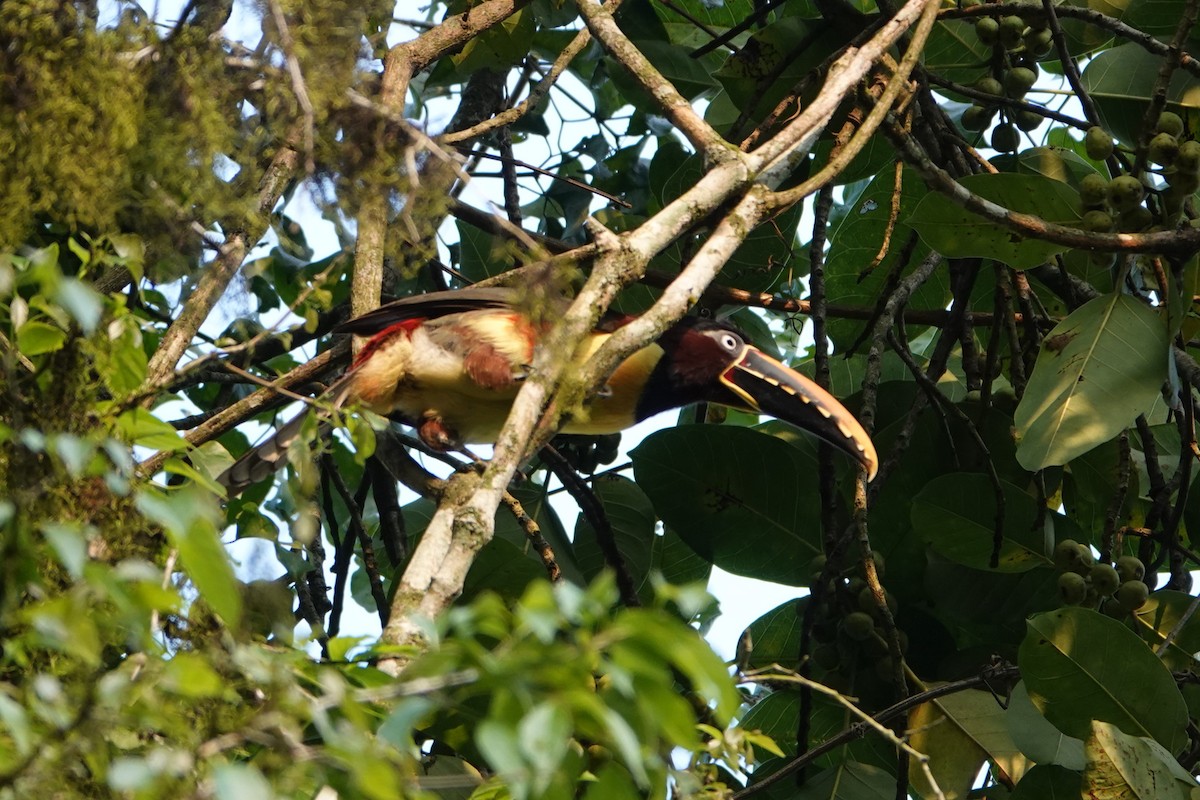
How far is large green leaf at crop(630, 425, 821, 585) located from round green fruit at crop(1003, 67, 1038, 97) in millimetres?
989

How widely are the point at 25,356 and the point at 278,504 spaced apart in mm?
2128

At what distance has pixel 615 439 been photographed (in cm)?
340

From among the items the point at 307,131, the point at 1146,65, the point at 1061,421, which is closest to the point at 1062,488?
the point at 1061,421

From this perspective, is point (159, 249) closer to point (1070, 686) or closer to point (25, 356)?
point (25, 356)

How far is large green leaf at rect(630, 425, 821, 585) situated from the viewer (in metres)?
2.97

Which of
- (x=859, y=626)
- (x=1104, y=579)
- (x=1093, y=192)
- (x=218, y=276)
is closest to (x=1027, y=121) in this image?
Answer: (x=1093, y=192)

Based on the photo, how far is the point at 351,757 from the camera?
0.99m

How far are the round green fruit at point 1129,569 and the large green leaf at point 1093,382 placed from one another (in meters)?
0.40

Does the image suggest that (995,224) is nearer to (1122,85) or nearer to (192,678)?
(1122,85)

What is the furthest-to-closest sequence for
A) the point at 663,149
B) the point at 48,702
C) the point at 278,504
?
the point at 278,504 < the point at 663,149 < the point at 48,702

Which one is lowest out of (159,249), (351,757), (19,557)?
(351,757)

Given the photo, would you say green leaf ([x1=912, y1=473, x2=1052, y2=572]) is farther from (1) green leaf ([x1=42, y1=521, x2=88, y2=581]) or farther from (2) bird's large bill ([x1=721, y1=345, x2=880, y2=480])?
(1) green leaf ([x1=42, y1=521, x2=88, y2=581])

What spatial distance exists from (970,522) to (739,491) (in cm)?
55

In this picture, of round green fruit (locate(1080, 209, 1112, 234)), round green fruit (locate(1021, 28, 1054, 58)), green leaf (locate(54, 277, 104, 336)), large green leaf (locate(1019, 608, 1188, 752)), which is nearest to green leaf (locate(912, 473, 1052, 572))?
large green leaf (locate(1019, 608, 1188, 752))
